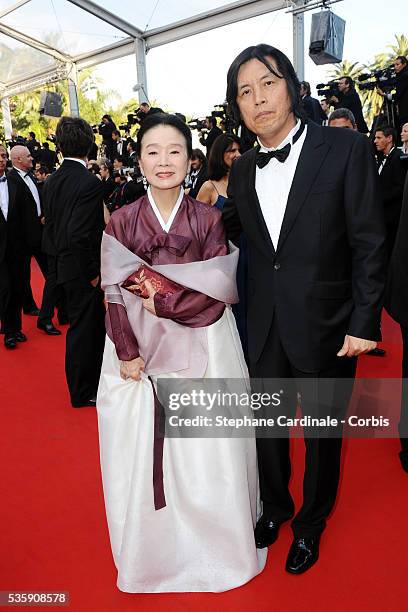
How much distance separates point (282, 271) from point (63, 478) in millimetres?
1379

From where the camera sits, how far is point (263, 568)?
1.63 metres

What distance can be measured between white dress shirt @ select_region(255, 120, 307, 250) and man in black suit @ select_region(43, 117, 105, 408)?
58.9 inches

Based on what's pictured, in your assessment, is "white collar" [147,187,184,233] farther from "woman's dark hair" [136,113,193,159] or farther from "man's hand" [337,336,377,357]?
"man's hand" [337,336,377,357]

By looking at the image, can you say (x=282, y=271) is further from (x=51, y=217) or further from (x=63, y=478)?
(x=51, y=217)

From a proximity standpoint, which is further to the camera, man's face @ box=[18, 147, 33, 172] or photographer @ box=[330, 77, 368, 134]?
photographer @ box=[330, 77, 368, 134]

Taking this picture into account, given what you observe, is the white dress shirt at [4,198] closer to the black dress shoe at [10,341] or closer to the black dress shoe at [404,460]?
the black dress shoe at [10,341]

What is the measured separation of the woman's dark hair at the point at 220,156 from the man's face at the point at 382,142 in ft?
5.02

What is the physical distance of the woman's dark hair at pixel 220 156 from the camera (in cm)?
292

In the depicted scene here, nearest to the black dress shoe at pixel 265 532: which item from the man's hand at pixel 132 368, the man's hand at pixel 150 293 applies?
the man's hand at pixel 132 368

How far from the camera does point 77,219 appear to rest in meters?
2.77

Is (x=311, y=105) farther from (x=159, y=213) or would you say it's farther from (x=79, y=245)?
(x=159, y=213)

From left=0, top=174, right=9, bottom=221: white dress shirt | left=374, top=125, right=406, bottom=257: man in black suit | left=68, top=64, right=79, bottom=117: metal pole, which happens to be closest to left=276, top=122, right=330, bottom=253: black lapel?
left=374, top=125, right=406, bottom=257: man in black suit

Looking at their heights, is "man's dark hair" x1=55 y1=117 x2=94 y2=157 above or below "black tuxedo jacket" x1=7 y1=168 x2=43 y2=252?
above

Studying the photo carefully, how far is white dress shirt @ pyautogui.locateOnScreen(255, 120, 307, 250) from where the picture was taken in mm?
1486
